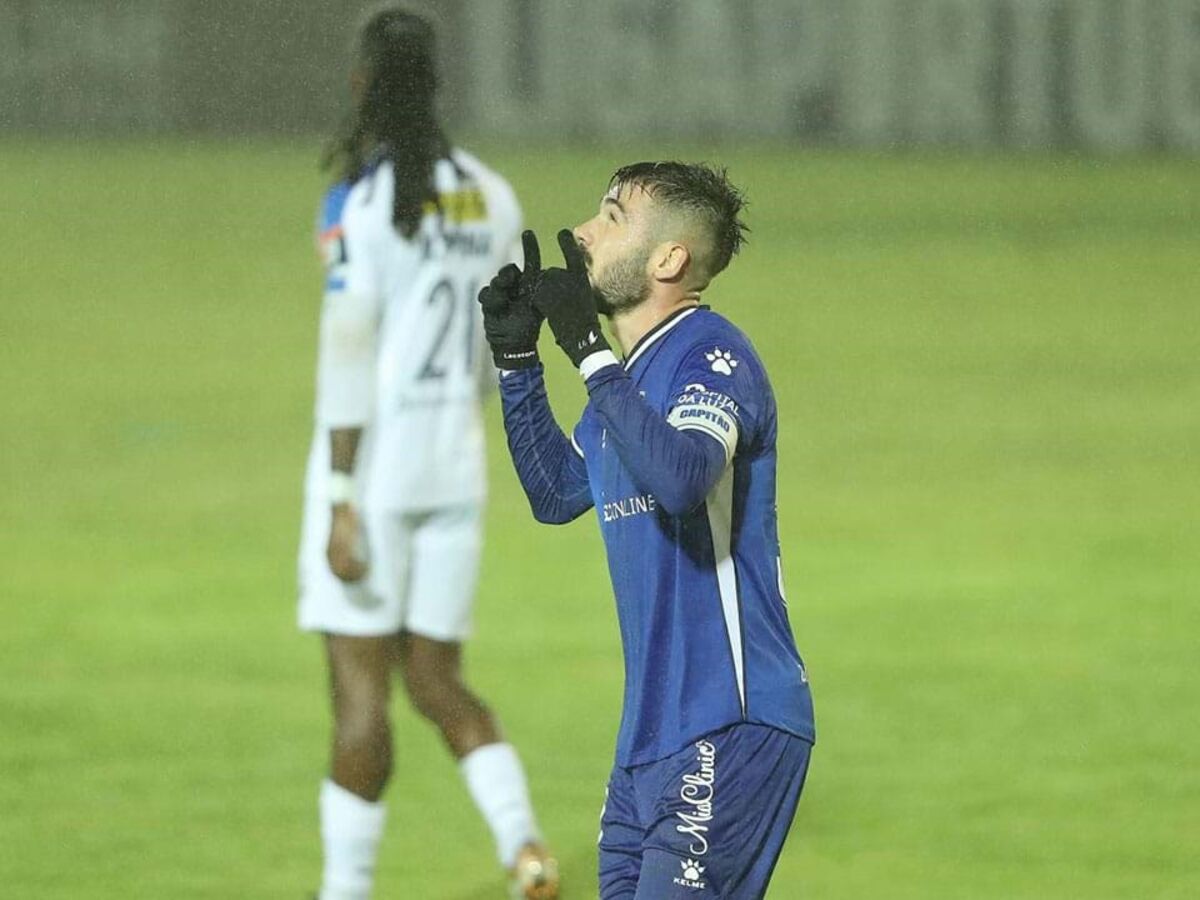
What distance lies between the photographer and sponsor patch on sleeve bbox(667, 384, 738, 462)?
4168 mm

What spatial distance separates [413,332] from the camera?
6.34 meters

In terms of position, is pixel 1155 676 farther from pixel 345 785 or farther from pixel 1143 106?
pixel 1143 106

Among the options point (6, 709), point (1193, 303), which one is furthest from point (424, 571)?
point (1193, 303)

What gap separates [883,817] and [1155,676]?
2.16 m

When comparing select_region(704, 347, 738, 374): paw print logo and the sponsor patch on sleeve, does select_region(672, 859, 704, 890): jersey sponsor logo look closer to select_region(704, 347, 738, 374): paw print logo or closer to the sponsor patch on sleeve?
the sponsor patch on sleeve

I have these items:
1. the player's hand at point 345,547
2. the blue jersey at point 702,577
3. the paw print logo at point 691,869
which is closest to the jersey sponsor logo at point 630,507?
the blue jersey at point 702,577

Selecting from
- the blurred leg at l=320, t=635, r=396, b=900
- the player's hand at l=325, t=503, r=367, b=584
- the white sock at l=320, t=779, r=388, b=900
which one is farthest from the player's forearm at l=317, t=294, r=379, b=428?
the white sock at l=320, t=779, r=388, b=900

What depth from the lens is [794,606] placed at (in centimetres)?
1052

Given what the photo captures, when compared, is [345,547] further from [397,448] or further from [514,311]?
[514,311]

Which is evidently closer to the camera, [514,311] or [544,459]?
[514,311]

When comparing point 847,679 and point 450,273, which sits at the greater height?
point 450,273

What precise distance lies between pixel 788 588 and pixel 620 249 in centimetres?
648

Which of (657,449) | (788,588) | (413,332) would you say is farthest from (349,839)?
(788,588)

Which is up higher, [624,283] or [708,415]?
[624,283]
